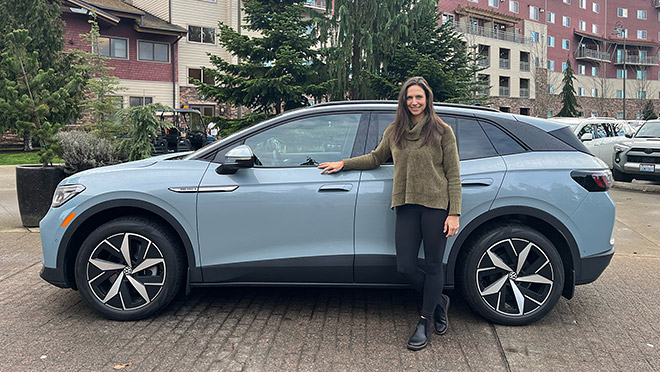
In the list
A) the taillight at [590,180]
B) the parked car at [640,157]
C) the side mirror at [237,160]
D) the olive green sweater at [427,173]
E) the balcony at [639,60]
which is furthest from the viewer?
the balcony at [639,60]

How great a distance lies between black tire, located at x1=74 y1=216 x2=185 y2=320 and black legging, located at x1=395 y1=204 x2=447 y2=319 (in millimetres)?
1697

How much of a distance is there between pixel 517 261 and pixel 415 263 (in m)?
0.83

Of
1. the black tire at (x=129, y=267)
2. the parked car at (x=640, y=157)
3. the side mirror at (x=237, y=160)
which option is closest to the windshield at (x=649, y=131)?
the parked car at (x=640, y=157)

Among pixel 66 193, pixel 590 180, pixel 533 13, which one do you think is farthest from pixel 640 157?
pixel 533 13

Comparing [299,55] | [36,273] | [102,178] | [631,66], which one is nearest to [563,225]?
[102,178]

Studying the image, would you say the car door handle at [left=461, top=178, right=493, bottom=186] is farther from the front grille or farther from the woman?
the front grille

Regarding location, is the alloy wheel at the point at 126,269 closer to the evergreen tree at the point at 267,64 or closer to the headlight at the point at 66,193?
the headlight at the point at 66,193

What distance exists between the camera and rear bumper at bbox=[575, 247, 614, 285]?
162 inches

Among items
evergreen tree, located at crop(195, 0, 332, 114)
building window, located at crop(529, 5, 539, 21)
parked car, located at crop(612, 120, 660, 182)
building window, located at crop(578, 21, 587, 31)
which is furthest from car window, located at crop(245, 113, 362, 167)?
building window, located at crop(578, 21, 587, 31)

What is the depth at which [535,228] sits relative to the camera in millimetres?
4234

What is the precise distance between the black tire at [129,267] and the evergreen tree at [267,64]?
27.4 ft

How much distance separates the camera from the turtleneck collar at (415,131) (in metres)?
3.72

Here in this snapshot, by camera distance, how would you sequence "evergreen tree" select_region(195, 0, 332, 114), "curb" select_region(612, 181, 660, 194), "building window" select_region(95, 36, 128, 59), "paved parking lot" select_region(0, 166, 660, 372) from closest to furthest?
"paved parking lot" select_region(0, 166, 660, 372) < "evergreen tree" select_region(195, 0, 332, 114) < "curb" select_region(612, 181, 660, 194) < "building window" select_region(95, 36, 128, 59)

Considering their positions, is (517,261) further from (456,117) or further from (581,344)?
(456,117)
